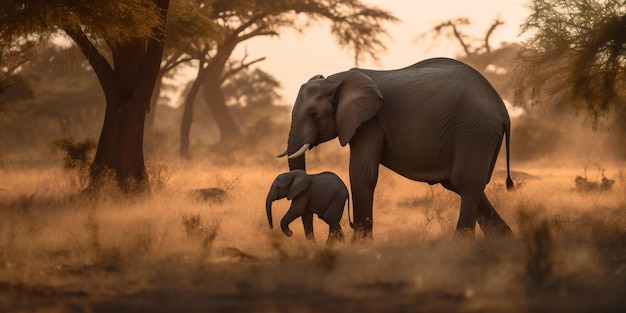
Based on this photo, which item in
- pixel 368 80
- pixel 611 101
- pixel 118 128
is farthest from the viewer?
pixel 118 128

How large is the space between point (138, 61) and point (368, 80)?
273 inches

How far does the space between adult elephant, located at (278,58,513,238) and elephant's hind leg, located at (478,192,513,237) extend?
0.03 m

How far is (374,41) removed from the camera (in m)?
30.3

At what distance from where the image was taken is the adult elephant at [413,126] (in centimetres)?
1013

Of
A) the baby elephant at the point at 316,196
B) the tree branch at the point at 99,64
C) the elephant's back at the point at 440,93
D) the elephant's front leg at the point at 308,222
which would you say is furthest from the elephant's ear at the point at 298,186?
the tree branch at the point at 99,64

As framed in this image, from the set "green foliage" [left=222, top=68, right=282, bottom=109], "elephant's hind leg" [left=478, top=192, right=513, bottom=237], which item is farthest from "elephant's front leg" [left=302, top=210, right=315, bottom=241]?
"green foliage" [left=222, top=68, right=282, bottom=109]

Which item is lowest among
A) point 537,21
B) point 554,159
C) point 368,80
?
point 554,159

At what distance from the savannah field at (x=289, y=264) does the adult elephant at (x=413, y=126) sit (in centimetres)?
67

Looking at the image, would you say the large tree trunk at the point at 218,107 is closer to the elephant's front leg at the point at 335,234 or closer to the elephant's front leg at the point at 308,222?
the elephant's front leg at the point at 308,222

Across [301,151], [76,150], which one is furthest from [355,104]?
[76,150]

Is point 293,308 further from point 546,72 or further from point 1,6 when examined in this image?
point 546,72

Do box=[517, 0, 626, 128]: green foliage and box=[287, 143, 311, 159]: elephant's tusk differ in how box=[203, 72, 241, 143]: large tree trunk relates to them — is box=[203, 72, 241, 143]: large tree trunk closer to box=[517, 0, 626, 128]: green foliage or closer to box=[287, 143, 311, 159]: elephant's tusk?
box=[517, 0, 626, 128]: green foliage

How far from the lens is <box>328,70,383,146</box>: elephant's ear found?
1010 centimetres

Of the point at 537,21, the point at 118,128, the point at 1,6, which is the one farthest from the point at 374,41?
the point at 1,6
